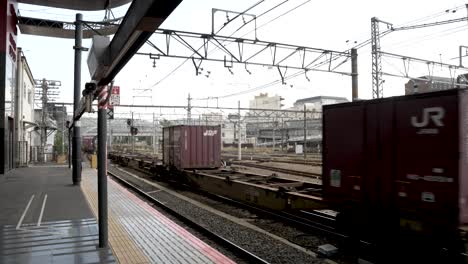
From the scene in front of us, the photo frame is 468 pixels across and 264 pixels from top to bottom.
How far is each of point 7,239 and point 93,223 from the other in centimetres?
175

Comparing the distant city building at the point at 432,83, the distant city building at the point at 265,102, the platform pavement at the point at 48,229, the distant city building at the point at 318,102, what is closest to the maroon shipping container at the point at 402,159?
the platform pavement at the point at 48,229

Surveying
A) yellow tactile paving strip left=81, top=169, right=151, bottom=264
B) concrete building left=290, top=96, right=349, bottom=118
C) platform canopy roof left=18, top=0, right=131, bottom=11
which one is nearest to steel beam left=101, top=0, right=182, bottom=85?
yellow tactile paving strip left=81, top=169, right=151, bottom=264

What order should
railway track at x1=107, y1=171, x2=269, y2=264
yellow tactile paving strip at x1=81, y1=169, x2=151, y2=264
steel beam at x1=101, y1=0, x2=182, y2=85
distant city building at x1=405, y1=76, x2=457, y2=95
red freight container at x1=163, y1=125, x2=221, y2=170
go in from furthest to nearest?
1. distant city building at x1=405, y1=76, x2=457, y2=95
2. red freight container at x1=163, y1=125, x2=221, y2=170
3. railway track at x1=107, y1=171, x2=269, y2=264
4. yellow tactile paving strip at x1=81, y1=169, x2=151, y2=264
5. steel beam at x1=101, y1=0, x2=182, y2=85

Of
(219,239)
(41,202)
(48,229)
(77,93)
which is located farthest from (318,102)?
(48,229)

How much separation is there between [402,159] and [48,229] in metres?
6.52

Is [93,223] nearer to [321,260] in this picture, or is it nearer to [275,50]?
[321,260]

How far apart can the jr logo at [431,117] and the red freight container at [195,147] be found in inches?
557

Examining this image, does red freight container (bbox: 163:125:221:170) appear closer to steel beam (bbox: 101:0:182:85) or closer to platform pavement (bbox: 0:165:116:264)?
platform pavement (bbox: 0:165:116:264)

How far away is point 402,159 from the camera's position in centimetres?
684

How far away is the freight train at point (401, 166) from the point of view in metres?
6.00

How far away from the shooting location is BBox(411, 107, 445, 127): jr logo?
243 inches

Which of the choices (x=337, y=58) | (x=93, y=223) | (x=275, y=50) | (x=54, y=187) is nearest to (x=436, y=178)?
(x=93, y=223)

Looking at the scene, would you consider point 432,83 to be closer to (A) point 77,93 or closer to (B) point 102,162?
(A) point 77,93

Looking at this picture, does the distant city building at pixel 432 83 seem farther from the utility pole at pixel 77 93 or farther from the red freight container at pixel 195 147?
the utility pole at pixel 77 93
